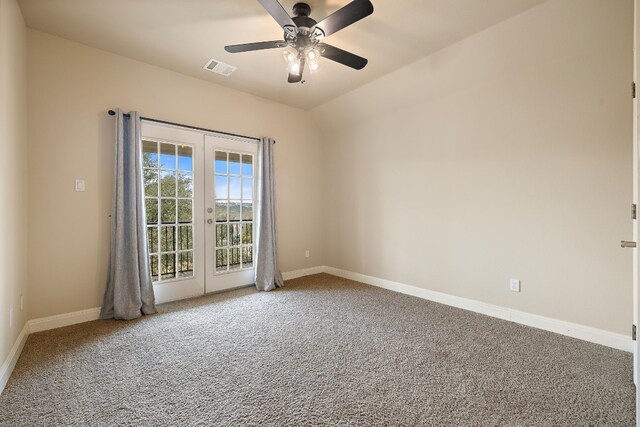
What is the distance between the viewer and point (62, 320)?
2.78m

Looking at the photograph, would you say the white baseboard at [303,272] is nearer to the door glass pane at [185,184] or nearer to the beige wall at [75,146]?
the door glass pane at [185,184]

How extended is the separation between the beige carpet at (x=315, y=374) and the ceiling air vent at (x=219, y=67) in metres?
2.81

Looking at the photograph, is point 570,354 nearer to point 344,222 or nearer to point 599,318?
point 599,318

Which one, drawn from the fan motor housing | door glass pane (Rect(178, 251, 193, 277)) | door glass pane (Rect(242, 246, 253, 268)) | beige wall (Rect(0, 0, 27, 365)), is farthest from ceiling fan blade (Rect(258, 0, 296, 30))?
door glass pane (Rect(242, 246, 253, 268))

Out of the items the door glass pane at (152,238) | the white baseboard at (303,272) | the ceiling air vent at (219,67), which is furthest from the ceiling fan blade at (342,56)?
the white baseboard at (303,272)

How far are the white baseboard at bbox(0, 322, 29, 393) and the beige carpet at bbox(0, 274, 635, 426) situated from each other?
5 cm

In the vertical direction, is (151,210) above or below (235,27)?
below

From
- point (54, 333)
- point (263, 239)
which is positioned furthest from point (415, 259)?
point (54, 333)

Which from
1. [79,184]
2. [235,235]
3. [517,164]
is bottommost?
[235,235]

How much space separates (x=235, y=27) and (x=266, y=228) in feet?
7.97

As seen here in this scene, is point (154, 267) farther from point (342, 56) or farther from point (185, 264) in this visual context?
point (342, 56)

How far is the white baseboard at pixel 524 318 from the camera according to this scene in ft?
7.73

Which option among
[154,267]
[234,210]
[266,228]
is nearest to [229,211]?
[234,210]

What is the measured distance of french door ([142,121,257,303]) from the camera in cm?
336
